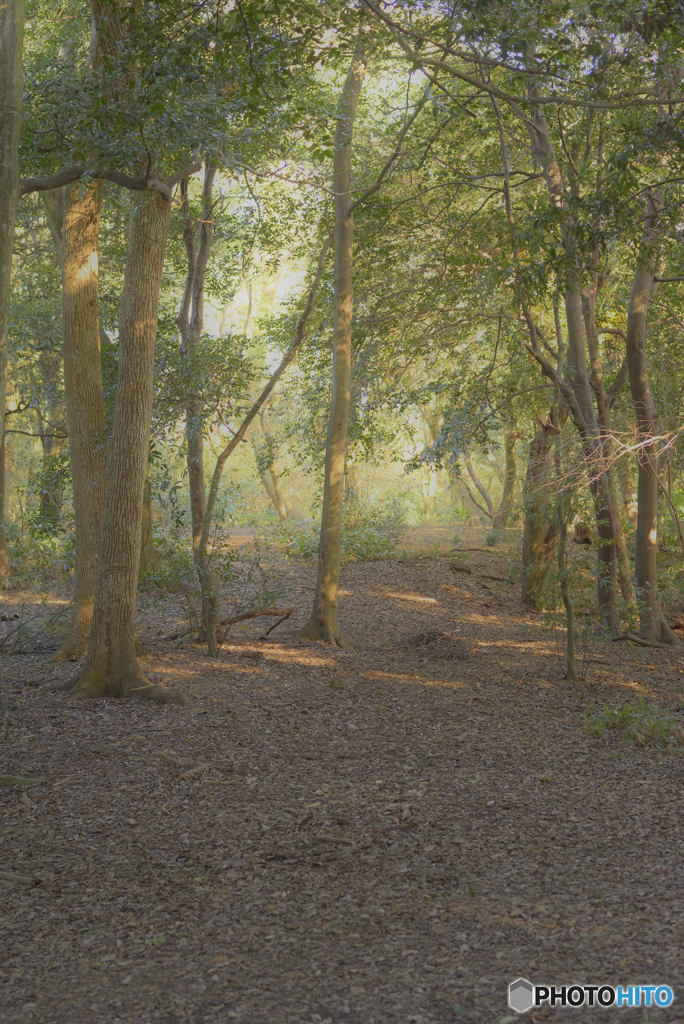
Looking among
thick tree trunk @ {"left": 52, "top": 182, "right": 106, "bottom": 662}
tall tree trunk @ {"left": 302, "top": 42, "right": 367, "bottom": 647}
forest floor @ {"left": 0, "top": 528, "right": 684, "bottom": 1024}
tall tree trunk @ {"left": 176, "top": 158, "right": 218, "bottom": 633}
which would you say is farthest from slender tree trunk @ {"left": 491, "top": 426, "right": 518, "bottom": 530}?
thick tree trunk @ {"left": 52, "top": 182, "right": 106, "bottom": 662}

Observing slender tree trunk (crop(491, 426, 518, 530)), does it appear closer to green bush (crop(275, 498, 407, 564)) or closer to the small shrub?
green bush (crop(275, 498, 407, 564))

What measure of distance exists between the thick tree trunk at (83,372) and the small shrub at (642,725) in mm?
5017

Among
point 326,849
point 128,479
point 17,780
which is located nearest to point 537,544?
point 128,479

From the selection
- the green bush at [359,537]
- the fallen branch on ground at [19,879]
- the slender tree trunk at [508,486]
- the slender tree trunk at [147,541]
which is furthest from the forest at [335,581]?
the slender tree trunk at [508,486]

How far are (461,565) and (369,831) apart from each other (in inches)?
391

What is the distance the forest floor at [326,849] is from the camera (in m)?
3.08

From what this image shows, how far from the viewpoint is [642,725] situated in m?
Answer: 6.55

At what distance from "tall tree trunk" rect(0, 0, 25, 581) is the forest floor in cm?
277

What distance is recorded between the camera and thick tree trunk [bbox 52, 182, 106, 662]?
7.47 m

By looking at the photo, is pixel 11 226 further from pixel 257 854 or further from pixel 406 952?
pixel 406 952

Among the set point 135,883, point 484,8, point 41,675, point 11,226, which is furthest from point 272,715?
point 484,8

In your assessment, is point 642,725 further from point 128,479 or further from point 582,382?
point 128,479

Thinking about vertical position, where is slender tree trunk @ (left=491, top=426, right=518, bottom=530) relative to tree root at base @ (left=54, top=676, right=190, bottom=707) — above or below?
above

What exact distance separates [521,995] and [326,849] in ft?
5.47
